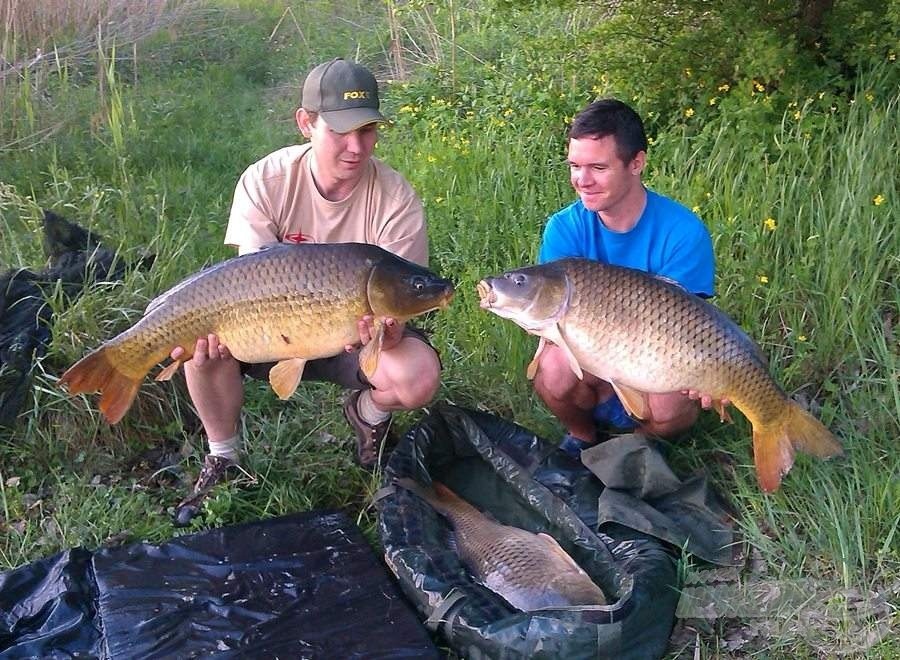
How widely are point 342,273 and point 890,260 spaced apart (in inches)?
72.4

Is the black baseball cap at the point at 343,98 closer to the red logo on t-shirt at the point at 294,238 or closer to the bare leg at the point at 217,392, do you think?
the red logo on t-shirt at the point at 294,238

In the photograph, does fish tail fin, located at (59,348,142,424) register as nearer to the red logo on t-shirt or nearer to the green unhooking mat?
the red logo on t-shirt

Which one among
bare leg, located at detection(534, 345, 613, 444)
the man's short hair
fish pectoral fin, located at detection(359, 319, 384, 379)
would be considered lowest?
bare leg, located at detection(534, 345, 613, 444)

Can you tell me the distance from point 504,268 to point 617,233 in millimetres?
1098

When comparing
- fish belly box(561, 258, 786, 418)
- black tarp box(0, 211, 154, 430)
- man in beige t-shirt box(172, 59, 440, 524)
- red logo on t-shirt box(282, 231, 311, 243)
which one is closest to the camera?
fish belly box(561, 258, 786, 418)

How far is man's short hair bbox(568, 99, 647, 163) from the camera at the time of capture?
2.42 m

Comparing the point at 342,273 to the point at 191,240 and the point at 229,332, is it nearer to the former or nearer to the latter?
the point at 229,332

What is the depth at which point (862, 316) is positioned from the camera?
2.80 meters

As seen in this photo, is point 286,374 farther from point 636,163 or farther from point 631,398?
point 636,163

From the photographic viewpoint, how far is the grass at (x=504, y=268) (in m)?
2.44

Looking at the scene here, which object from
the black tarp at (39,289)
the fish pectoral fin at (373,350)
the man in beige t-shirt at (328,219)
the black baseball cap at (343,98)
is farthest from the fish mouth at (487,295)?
the black tarp at (39,289)

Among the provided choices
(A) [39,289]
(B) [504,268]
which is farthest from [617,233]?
(A) [39,289]

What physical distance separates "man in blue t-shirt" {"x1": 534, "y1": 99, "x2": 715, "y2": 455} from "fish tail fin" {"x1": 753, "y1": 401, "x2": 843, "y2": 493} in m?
0.17

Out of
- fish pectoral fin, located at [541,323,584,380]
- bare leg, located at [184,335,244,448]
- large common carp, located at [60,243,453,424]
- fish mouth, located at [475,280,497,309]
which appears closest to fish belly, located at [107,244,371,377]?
large common carp, located at [60,243,453,424]
